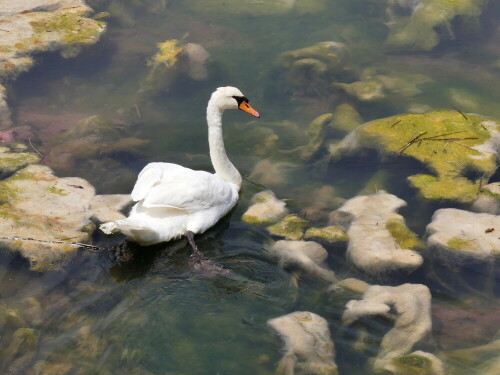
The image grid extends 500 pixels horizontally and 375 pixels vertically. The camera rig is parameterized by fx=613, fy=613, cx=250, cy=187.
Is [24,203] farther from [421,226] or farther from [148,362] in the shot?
[421,226]

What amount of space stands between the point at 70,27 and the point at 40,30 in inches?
17.6

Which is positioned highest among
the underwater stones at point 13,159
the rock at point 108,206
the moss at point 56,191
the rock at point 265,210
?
the rock at point 265,210

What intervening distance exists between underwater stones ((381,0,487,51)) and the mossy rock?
268 centimetres

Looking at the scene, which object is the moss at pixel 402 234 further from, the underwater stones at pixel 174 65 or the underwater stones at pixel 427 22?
the underwater stones at pixel 427 22

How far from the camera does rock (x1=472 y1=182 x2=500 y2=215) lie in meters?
5.84

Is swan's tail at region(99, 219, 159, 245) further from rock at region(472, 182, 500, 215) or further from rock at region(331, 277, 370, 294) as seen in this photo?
rock at region(472, 182, 500, 215)

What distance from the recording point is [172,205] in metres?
5.30

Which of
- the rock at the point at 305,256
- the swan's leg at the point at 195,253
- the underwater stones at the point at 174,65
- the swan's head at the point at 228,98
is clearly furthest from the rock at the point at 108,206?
the underwater stones at the point at 174,65

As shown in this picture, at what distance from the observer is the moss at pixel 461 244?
5.24m

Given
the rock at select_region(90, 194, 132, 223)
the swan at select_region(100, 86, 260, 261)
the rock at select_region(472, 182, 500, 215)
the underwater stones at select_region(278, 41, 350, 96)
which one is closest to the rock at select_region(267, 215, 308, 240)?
the swan at select_region(100, 86, 260, 261)

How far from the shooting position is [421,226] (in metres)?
5.79

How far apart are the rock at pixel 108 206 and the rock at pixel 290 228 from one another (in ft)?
4.70

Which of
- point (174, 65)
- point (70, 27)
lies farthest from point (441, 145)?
point (70, 27)

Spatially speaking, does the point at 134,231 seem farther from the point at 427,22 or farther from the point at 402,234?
the point at 427,22
